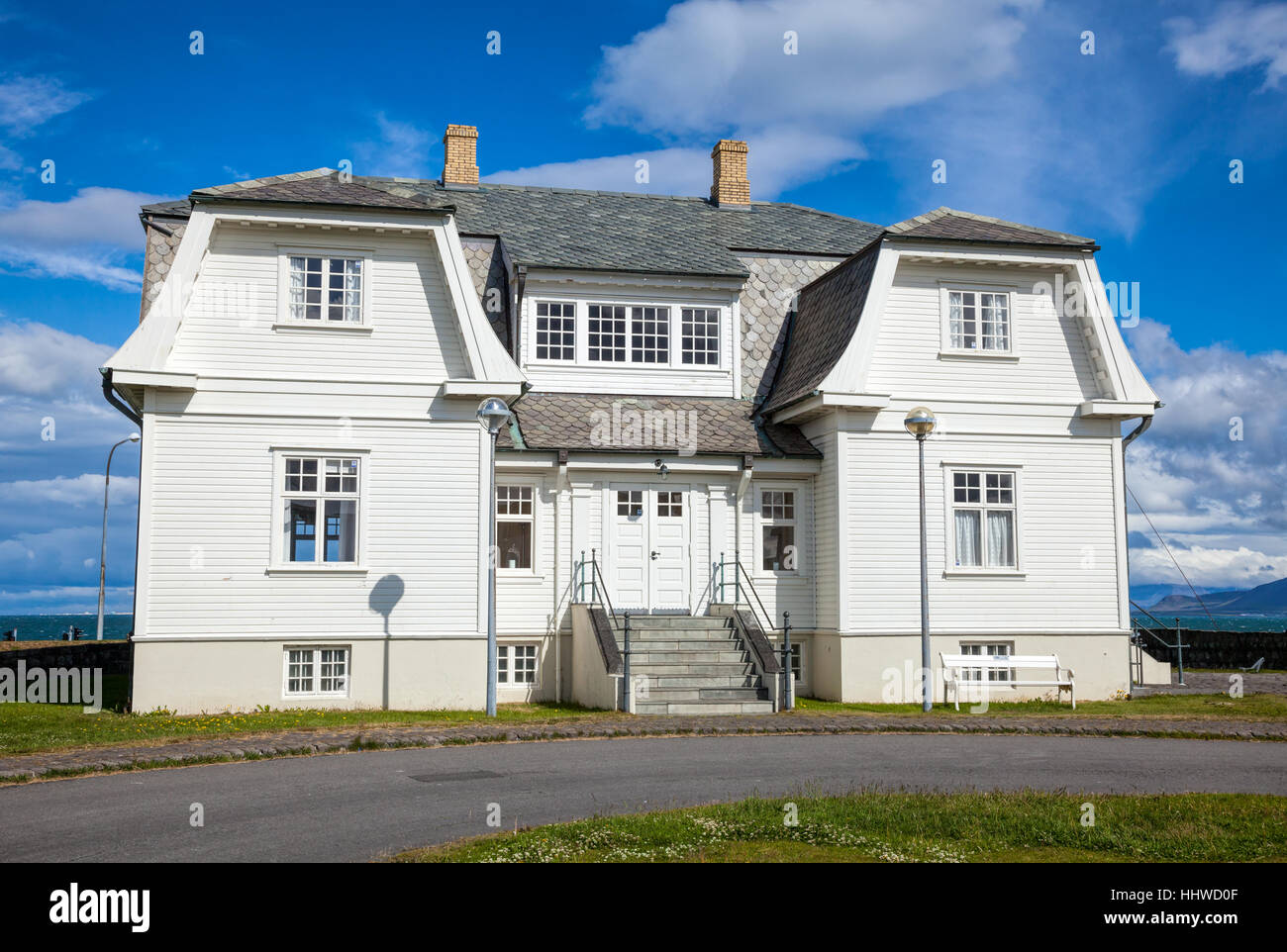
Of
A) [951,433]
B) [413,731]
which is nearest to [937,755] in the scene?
[413,731]

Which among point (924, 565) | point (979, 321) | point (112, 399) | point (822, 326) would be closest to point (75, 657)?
point (112, 399)

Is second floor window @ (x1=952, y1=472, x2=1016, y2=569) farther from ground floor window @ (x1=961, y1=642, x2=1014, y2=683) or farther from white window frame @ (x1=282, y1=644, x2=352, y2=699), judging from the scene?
white window frame @ (x1=282, y1=644, x2=352, y2=699)

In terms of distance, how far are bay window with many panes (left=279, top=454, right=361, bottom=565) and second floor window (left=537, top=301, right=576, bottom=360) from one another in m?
4.52

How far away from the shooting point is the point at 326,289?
19000mm

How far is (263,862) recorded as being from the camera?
7.61 m

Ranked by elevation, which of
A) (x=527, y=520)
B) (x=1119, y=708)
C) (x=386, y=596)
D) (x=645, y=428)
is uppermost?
(x=645, y=428)

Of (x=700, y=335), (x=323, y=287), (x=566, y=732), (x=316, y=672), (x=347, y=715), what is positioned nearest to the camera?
(x=566, y=732)

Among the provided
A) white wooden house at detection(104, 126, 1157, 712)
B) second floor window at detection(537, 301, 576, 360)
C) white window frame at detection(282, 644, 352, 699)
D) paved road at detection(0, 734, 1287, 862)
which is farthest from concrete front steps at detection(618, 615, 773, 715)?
second floor window at detection(537, 301, 576, 360)

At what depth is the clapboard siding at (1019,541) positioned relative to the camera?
2031 centimetres

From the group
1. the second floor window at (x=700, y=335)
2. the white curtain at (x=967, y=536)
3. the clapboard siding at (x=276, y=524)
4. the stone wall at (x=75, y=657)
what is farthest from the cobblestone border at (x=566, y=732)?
the stone wall at (x=75, y=657)

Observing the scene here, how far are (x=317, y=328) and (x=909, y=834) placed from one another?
13.5 meters

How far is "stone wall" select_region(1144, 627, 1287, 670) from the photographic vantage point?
31.2 metres

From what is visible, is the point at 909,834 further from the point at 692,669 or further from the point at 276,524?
the point at 276,524
